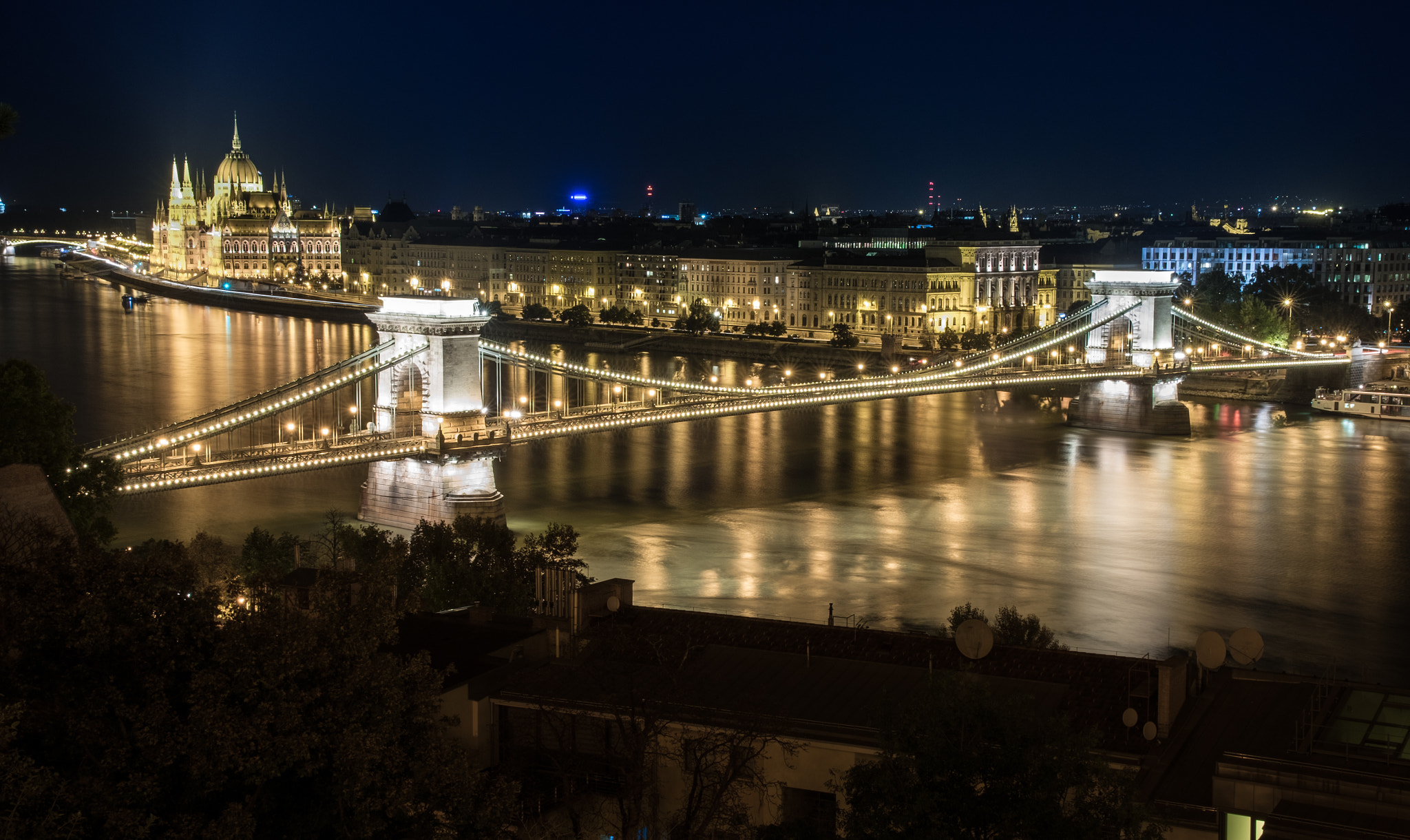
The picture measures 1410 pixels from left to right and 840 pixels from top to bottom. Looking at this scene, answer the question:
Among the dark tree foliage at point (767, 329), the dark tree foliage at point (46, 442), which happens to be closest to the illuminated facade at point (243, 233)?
the dark tree foliage at point (767, 329)

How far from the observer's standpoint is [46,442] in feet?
35.6

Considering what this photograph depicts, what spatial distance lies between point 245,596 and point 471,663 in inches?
37.9

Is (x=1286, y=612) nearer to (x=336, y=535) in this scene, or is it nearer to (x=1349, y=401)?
(x=336, y=535)

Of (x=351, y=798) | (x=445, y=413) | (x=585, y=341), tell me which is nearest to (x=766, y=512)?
(x=445, y=413)

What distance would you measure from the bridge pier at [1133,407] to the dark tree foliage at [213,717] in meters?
25.1

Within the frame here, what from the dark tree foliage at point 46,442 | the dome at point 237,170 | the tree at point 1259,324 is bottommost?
the dark tree foliage at point 46,442

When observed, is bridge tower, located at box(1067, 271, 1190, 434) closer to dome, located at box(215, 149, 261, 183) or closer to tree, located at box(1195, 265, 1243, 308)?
tree, located at box(1195, 265, 1243, 308)

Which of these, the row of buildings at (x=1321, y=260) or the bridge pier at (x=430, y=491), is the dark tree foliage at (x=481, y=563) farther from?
the row of buildings at (x=1321, y=260)

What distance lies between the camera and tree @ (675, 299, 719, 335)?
4738 cm

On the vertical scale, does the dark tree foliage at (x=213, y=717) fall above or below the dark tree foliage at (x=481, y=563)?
above

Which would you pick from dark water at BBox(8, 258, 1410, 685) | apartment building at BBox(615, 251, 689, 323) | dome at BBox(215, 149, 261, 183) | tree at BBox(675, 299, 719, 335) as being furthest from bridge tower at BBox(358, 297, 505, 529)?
dome at BBox(215, 149, 261, 183)

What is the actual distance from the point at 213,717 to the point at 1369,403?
30.1 m

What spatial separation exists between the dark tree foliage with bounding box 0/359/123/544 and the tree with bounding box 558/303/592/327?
1521 inches

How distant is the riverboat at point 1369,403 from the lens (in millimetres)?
30781
